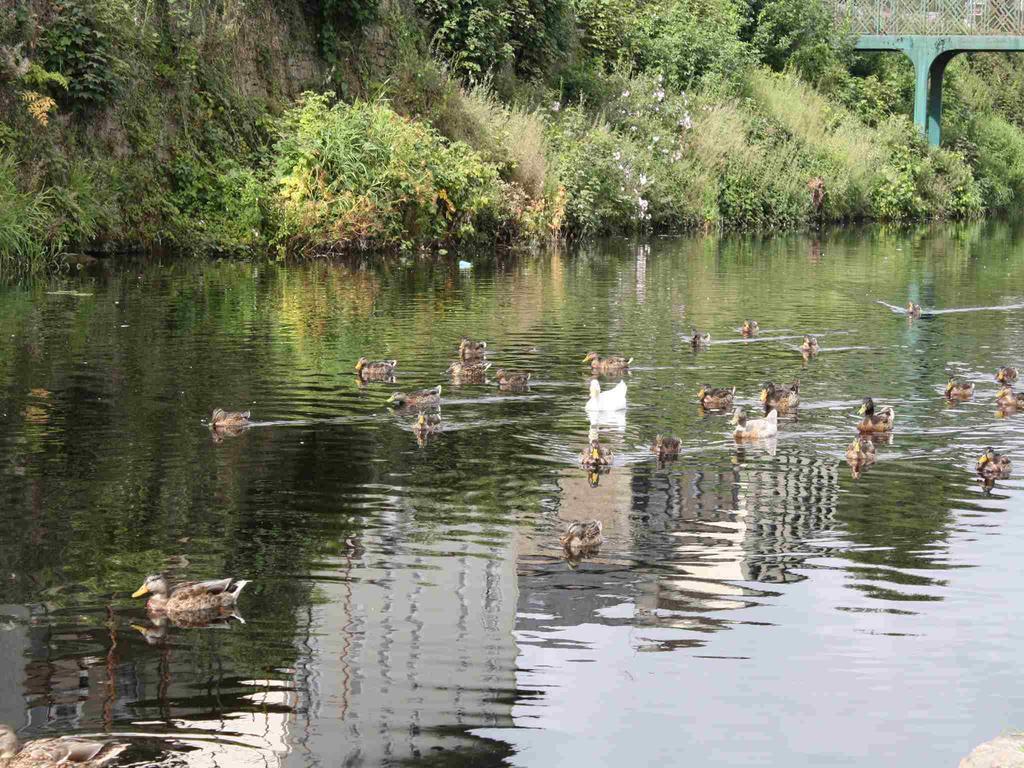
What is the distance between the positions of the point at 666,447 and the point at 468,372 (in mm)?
4203

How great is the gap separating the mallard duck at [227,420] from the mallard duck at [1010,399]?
729 cm

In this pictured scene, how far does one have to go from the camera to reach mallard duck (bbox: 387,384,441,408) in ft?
50.0

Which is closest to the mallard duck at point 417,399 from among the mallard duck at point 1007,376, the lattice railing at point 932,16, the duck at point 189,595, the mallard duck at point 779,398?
the mallard duck at point 779,398

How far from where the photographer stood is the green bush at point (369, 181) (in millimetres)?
30953

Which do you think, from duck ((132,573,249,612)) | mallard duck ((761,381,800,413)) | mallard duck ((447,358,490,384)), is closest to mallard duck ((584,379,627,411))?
mallard duck ((761,381,800,413))

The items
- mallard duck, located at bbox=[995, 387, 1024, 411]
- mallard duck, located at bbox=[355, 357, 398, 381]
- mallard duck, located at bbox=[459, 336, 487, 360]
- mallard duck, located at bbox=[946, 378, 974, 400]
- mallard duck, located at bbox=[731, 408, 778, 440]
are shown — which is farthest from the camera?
mallard duck, located at bbox=[459, 336, 487, 360]

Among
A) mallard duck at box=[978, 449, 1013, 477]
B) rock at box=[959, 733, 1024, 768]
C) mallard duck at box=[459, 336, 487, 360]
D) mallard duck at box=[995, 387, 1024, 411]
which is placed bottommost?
rock at box=[959, 733, 1024, 768]

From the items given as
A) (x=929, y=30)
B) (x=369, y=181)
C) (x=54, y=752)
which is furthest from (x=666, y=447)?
(x=929, y=30)

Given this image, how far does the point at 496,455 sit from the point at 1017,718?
6400mm

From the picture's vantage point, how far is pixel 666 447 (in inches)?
521

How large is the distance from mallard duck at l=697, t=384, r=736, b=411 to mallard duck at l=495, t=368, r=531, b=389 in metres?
1.95

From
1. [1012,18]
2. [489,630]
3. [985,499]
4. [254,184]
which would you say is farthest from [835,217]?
[489,630]

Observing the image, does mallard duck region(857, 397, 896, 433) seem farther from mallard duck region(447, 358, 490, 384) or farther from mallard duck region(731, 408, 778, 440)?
mallard duck region(447, 358, 490, 384)

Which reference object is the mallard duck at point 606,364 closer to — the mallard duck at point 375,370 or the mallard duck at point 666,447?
the mallard duck at point 375,370
